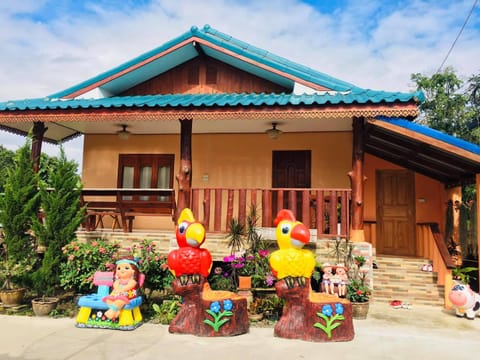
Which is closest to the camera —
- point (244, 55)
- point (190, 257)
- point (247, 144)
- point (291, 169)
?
point (190, 257)

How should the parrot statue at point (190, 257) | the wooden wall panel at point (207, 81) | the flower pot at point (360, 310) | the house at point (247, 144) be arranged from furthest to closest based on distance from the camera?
the wooden wall panel at point (207, 81) → the house at point (247, 144) → the flower pot at point (360, 310) → the parrot statue at point (190, 257)

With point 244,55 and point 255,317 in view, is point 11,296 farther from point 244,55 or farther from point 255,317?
point 244,55

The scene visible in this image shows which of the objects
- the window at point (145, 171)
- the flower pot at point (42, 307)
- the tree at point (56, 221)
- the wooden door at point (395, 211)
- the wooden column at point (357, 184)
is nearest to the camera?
the flower pot at point (42, 307)

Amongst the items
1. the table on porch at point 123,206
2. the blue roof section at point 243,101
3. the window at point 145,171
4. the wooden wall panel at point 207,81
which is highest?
the wooden wall panel at point 207,81

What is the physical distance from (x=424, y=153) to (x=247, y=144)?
423 cm

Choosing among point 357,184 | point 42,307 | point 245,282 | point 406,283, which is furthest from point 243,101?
point 42,307

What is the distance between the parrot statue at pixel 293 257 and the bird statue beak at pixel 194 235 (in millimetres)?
1077

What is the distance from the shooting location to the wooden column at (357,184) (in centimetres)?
684

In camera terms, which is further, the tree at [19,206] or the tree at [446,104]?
the tree at [446,104]

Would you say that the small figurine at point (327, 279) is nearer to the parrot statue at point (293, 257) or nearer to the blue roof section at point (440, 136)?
the parrot statue at point (293, 257)

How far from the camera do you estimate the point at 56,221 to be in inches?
261

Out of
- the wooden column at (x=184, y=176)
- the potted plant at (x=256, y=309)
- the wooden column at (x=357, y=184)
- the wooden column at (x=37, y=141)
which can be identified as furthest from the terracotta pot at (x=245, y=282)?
the wooden column at (x=37, y=141)

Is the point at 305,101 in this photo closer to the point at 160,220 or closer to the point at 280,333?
the point at 280,333

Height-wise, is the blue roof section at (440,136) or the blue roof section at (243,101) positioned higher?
the blue roof section at (243,101)
